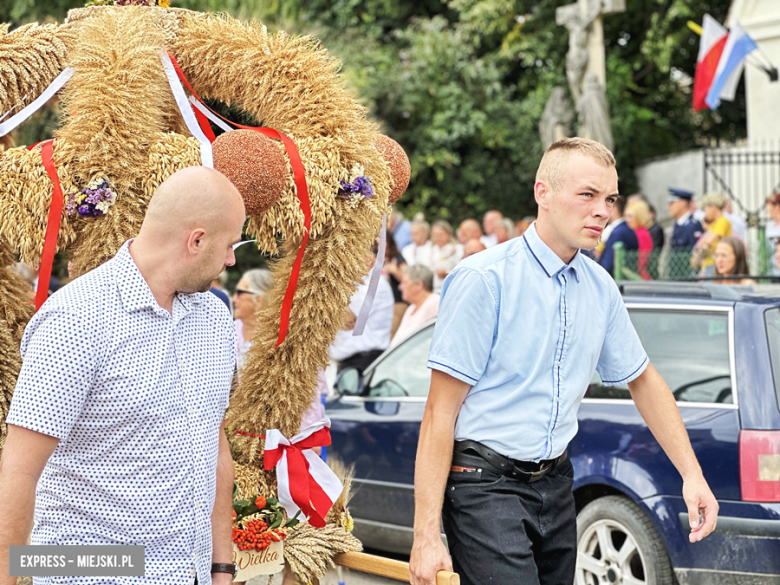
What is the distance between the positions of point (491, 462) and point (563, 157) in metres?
0.96

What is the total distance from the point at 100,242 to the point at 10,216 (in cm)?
26

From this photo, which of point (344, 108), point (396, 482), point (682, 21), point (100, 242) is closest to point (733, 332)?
point (396, 482)

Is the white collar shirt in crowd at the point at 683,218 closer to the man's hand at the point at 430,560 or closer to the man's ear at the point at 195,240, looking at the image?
the man's hand at the point at 430,560

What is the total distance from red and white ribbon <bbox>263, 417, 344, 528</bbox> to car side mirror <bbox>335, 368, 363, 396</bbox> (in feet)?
7.90

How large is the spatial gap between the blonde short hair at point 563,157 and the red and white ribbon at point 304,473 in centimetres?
114

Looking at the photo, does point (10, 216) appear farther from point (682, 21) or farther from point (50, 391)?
point (682, 21)

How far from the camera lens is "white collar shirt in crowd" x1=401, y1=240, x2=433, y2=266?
1233cm

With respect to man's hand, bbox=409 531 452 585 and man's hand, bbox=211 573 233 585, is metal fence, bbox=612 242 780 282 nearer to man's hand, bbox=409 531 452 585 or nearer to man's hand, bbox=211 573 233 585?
man's hand, bbox=409 531 452 585

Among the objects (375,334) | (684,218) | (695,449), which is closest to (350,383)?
(375,334)

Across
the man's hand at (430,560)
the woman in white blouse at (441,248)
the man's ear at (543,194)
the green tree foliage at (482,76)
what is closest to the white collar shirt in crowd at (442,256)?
the woman in white blouse at (441,248)

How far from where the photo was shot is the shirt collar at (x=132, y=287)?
2062 millimetres

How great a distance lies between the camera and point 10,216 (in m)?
2.63

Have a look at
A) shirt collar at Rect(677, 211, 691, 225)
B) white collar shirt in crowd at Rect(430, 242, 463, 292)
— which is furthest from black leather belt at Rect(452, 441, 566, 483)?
white collar shirt in crowd at Rect(430, 242, 463, 292)

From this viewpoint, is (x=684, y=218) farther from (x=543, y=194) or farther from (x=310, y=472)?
(x=310, y=472)
